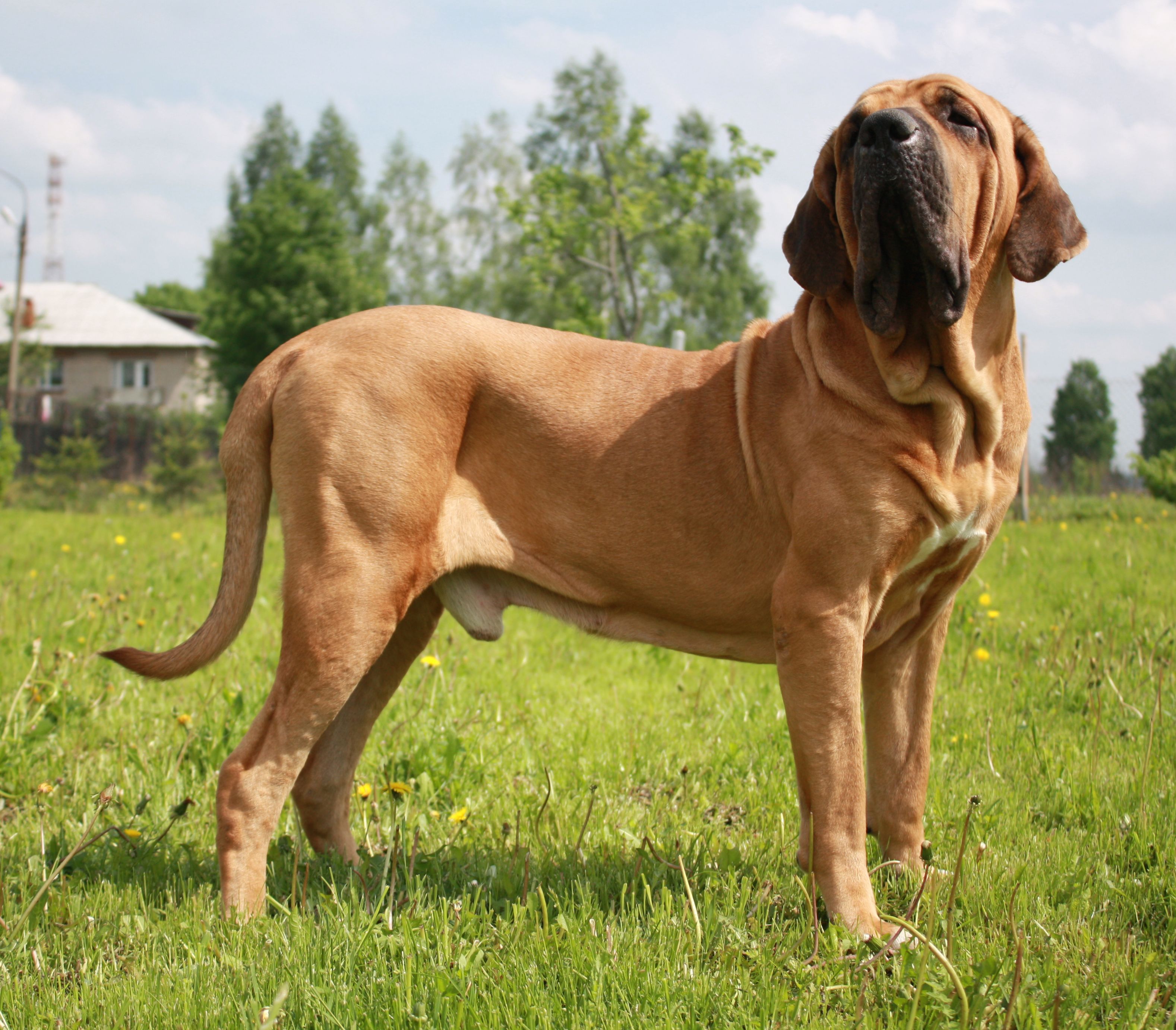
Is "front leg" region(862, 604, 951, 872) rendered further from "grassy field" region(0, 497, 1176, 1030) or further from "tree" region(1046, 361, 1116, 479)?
"tree" region(1046, 361, 1116, 479)

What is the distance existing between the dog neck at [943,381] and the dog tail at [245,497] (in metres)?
1.60

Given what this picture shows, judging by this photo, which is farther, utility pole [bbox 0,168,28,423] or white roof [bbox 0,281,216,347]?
white roof [bbox 0,281,216,347]

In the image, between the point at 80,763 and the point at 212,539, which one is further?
the point at 212,539

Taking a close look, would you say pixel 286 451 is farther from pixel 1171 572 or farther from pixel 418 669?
pixel 1171 572

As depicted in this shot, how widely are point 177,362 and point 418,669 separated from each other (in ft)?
162

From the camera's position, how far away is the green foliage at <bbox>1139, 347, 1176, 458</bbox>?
1538 cm

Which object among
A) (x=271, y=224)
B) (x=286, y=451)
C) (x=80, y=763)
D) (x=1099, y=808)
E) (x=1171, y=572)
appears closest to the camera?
(x=286, y=451)

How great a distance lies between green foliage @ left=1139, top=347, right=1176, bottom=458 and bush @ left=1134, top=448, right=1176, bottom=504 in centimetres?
415

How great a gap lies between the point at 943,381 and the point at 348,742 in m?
2.11

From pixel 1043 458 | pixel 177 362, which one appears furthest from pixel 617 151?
pixel 177 362

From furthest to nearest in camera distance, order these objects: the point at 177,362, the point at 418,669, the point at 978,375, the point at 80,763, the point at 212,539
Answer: the point at 177,362
the point at 212,539
the point at 418,669
the point at 80,763
the point at 978,375

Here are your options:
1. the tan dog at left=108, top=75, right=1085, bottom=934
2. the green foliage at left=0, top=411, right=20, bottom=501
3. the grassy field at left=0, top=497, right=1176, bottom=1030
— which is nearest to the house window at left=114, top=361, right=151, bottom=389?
the green foliage at left=0, top=411, right=20, bottom=501

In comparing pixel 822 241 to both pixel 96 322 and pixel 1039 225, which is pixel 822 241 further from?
pixel 96 322

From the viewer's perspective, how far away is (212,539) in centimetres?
887
